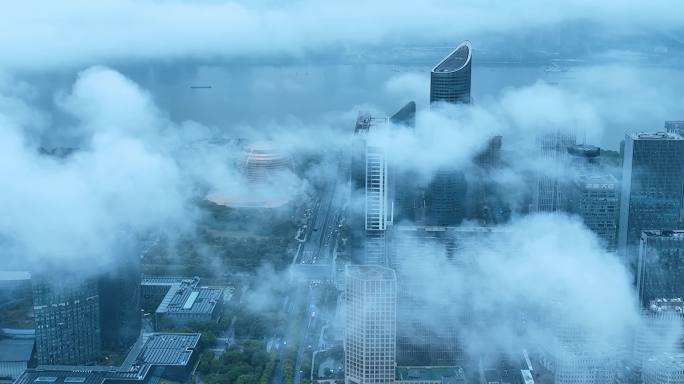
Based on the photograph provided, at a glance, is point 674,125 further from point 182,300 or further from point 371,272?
point 182,300

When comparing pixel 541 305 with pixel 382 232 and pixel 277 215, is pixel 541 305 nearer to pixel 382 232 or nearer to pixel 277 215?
pixel 382 232

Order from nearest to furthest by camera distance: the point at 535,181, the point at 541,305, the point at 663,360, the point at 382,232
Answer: the point at 663,360, the point at 541,305, the point at 382,232, the point at 535,181

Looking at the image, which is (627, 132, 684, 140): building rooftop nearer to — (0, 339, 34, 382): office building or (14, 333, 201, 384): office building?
(14, 333, 201, 384): office building

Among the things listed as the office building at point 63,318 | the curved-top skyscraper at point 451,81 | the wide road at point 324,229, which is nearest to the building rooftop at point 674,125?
the curved-top skyscraper at point 451,81

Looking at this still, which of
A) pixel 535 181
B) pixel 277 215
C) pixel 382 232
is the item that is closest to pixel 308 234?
pixel 277 215

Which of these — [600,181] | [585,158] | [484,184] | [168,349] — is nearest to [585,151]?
[585,158]

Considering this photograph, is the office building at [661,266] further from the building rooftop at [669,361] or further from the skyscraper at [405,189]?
the skyscraper at [405,189]
